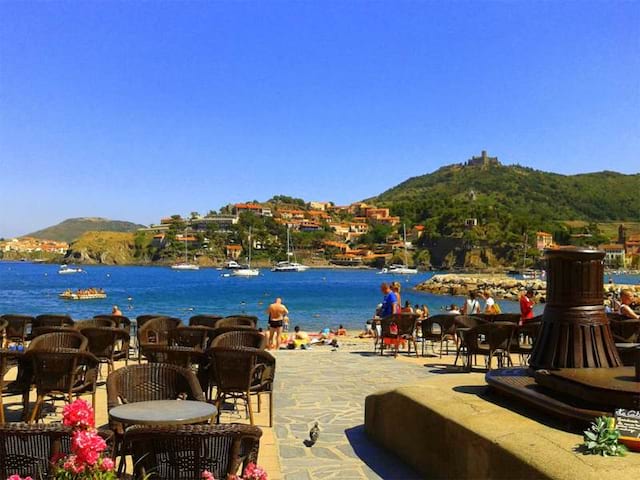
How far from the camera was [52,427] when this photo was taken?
9.25ft

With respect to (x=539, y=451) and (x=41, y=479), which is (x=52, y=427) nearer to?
(x=41, y=479)

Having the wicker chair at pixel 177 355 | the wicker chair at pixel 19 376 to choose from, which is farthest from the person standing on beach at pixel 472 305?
the wicker chair at pixel 19 376

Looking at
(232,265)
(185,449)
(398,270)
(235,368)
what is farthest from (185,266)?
(185,449)

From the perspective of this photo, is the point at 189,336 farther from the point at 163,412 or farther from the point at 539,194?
the point at 539,194

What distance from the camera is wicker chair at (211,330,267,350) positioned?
258 inches

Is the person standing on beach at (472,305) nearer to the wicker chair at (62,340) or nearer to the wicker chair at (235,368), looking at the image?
the wicker chair at (235,368)

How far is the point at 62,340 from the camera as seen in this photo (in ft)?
20.2

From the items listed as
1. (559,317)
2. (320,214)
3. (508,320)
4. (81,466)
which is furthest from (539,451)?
(320,214)

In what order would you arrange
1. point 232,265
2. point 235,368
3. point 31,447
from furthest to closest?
point 232,265 → point 235,368 → point 31,447

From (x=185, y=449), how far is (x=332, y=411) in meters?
3.90

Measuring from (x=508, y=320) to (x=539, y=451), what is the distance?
774 cm

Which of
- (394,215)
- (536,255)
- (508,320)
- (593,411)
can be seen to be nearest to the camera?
(593,411)

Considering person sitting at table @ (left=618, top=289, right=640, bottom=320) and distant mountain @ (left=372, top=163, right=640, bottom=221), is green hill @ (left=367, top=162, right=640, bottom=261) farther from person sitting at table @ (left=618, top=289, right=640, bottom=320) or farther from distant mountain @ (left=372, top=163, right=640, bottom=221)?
person sitting at table @ (left=618, top=289, right=640, bottom=320)

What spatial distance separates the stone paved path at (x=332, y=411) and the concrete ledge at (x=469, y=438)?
8.0 inches
